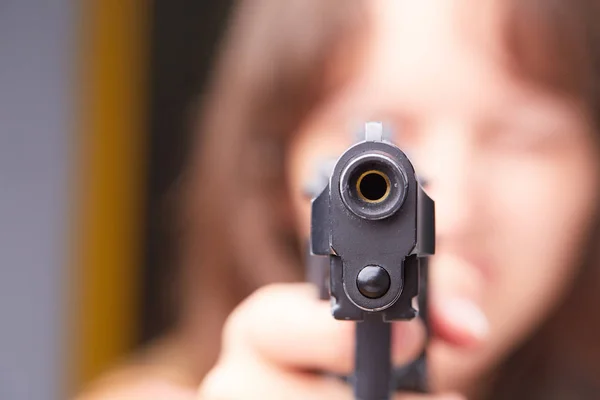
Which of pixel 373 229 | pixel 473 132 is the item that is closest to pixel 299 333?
pixel 373 229

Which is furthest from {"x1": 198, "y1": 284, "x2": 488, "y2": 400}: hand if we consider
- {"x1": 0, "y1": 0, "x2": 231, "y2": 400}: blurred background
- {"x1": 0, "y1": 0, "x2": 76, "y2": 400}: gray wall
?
{"x1": 0, "y1": 0, "x2": 76, "y2": 400}: gray wall

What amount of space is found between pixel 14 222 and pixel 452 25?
2.12 feet

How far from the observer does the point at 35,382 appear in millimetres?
826

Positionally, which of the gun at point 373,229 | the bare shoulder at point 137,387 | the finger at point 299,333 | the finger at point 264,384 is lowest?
the bare shoulder at point 137,387

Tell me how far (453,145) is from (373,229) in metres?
0.32

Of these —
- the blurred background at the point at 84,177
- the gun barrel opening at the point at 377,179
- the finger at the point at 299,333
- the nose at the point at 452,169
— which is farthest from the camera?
the blurred background at the point at 84,177

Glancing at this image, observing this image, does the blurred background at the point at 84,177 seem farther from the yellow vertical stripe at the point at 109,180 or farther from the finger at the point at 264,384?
the finger at the point at 264,384

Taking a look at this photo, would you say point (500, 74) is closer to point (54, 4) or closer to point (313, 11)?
point (313, 11)

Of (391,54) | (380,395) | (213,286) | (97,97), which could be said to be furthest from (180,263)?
(380,395)

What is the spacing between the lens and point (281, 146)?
0.58 m

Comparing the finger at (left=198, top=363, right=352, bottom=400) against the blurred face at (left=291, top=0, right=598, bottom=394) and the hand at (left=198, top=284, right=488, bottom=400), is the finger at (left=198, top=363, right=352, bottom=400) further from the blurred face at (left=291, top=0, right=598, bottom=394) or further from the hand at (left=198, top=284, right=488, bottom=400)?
the blurred face at (left=291, top=0, right=598, bottom=394)

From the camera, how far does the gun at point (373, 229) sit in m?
0.20

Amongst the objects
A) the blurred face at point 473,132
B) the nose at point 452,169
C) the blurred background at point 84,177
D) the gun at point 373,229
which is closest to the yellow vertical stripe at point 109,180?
the blurred background at point 84,177

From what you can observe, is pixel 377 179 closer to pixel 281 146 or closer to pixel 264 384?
pixel 264 384
